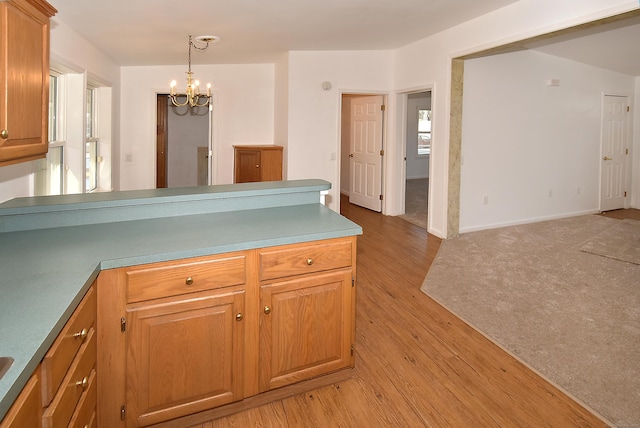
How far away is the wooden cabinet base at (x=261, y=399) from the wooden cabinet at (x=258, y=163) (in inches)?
170

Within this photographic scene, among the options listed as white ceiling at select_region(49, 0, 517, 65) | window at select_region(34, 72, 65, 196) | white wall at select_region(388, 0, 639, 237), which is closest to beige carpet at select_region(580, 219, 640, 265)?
white wall at select_region(388, 0, 639, 237)

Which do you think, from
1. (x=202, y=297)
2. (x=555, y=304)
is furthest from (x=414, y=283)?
(x=202, y=297)

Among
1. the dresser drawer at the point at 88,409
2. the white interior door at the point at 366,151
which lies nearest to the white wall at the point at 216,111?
the white interior door at the point at 366,151

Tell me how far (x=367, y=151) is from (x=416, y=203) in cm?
159

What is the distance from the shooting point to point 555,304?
11.1ft

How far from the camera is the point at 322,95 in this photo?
6164mm

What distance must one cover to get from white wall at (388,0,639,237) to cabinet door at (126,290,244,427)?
3531mm

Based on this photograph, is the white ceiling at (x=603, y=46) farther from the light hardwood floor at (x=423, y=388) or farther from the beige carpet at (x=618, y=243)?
the light hardwood floor at (x=423, y=388)

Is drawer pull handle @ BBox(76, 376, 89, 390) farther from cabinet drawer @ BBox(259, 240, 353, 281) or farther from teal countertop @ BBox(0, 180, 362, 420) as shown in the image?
cabinet drawer @ BBox(259, 240, 353, 281)

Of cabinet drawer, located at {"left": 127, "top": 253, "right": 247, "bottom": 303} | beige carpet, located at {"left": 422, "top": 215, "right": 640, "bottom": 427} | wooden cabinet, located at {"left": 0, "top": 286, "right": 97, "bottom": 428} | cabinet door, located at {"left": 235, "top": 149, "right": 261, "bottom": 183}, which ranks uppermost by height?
cabinet door, located at {"left": 235, "top": 149, "right": 261, "bottom": 183}

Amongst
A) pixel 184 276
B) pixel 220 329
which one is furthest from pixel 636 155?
pixel 184 276

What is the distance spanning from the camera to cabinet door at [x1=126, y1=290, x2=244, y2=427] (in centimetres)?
176

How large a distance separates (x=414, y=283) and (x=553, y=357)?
1416 millimetres

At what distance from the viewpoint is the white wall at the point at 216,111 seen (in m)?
6.36
